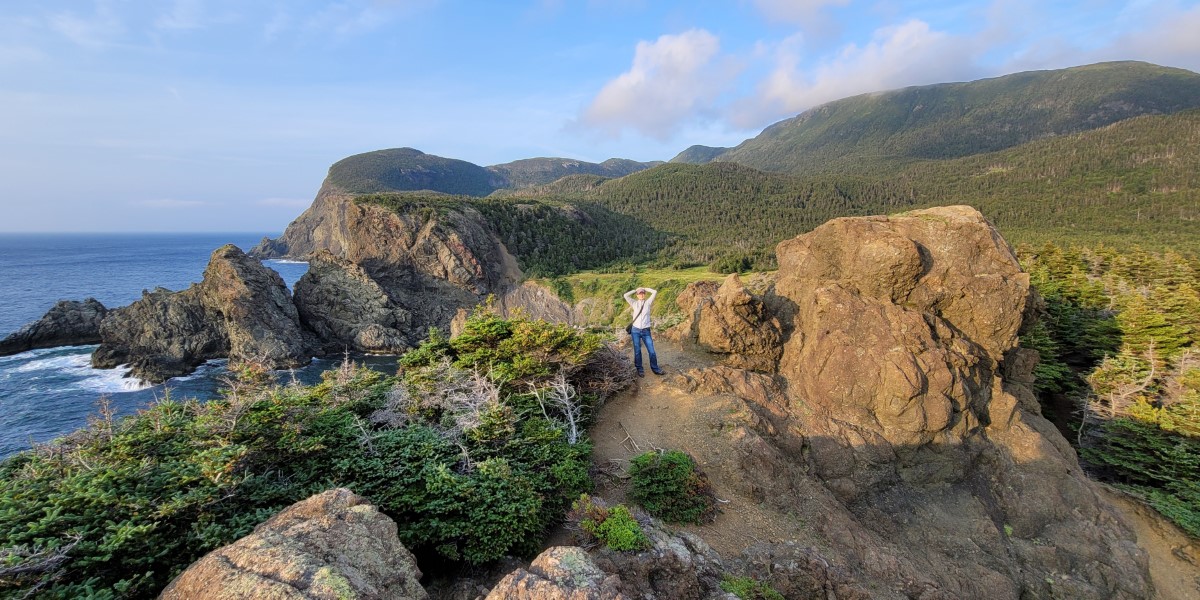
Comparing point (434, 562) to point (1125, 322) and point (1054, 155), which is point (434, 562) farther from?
point (1054, 155)

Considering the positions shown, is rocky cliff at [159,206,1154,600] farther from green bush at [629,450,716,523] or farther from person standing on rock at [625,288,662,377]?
person standing on rock at [625,288,662,377]

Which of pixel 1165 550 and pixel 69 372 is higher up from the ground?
pixel 69 372

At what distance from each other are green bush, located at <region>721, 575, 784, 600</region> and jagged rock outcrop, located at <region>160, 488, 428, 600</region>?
4.32 metres

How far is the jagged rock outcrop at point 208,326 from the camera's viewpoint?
39.2 metres

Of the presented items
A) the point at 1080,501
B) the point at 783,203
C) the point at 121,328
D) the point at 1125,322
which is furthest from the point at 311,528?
the point at 783,203

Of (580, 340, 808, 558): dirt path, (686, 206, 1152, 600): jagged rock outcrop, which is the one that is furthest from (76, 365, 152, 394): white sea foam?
(686, 206, 1152, 600): jagged rock outcrop

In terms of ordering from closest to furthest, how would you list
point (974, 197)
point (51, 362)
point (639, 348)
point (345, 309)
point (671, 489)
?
point (671, 489), point (639, 348), point (51, 362), point (345, 309), point (974, 197)

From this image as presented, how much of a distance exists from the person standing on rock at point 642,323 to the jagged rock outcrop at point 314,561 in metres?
7.59

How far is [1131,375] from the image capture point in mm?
18234

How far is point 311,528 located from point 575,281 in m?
56.5

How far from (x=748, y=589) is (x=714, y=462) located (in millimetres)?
3390

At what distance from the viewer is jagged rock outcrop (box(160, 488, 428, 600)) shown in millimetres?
4430

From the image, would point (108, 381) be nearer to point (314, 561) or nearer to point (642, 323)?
point (642, 323)

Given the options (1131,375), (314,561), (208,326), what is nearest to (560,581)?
(314,561)
